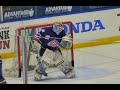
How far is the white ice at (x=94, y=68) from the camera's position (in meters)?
5.18

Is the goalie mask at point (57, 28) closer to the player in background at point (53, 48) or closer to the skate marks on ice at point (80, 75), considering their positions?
the player in background at point (53, 48)

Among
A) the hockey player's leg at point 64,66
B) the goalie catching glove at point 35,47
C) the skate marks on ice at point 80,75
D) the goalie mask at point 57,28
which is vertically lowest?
the skate marks on ice at point 80,75

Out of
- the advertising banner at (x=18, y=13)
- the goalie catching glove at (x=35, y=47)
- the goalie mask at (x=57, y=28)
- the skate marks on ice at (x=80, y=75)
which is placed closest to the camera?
the goalie catching glove at (x=35, y=47)

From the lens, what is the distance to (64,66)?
17.7ft

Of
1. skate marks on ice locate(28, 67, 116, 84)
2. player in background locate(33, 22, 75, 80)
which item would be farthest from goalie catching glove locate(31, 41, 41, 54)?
skate marks on ice locate(28, 67, 116, 84)

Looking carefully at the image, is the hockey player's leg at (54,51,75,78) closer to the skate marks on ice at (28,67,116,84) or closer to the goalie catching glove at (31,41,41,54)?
the skate marks on ice at (28,67,116,84)

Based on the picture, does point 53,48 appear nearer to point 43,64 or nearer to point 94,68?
point 43,64

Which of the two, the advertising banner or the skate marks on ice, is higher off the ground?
the advertising banner

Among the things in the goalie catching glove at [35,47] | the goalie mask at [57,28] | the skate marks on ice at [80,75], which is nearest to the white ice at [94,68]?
the skate marks on ice at [80,75]

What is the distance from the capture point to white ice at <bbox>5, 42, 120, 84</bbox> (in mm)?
5183

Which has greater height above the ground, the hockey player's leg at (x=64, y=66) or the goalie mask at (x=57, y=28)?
the goalie mask at (x=57, y=28)

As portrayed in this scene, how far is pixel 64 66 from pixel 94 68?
0.76m

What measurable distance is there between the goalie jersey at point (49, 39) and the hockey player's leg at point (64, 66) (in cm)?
10

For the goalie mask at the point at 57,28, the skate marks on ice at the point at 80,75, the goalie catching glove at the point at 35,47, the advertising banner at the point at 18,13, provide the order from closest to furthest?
the goalie catching glove at the point at 35,47
the skate marks on ice at the point at 80,75
the goalie mask at the point at 57,28
the advertising banner at the point at 18,13
